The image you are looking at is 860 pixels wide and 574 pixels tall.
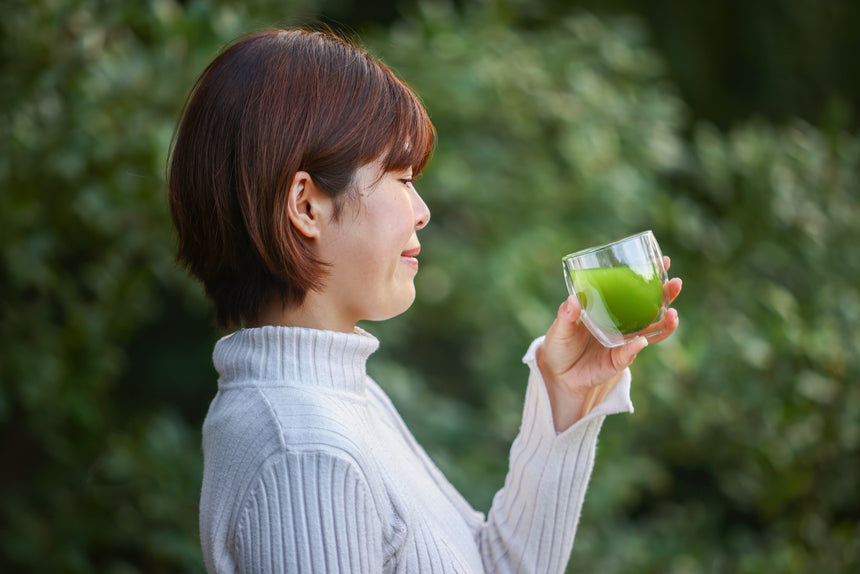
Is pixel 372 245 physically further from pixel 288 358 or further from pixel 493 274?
pixel 493 274

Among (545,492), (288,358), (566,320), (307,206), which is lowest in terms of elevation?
(545,492)

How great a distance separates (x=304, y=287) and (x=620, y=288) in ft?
1.46

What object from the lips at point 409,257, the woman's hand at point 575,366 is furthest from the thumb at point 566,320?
the lips at point 409,257

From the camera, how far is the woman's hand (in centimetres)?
123

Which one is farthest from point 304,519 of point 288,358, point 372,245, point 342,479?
point 372,245

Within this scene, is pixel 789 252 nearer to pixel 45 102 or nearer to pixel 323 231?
pixel 323 231

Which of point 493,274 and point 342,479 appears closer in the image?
point 342,479

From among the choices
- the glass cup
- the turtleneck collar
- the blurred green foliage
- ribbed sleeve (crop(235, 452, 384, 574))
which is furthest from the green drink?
the blurred green foliage

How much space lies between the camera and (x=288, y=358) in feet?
3.43

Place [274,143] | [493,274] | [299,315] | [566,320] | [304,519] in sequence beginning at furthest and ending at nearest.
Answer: [493,274] → [566,320] → [299,315] → [274,143] → [304,519]

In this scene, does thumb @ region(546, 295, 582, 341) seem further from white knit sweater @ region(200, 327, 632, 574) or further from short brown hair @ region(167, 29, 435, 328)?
short brown hair @ region(167, 29, 435, 328)

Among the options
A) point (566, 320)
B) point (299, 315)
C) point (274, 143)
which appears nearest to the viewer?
point (274, 143)

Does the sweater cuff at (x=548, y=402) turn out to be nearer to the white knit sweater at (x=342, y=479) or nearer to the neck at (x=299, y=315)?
the white knit sweater at (x=342, y=479)

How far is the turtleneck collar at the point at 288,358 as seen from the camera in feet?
3.40
